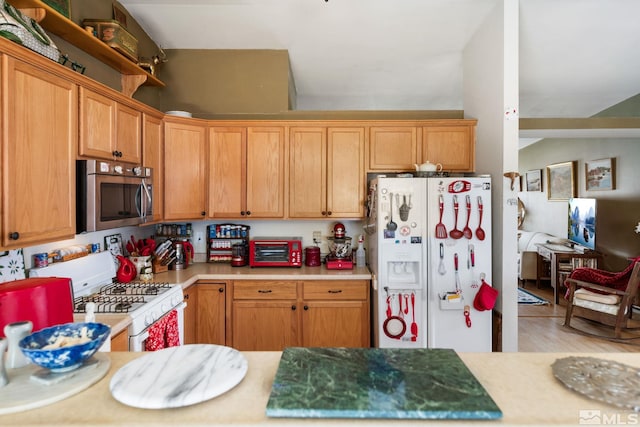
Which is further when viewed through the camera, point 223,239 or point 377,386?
point 223,239

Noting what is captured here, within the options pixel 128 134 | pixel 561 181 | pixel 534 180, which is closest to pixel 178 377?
pixel 128 134

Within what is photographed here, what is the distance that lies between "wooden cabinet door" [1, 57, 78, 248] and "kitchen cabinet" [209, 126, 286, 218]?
4.40 ft

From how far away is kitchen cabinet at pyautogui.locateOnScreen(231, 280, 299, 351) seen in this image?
2.87m

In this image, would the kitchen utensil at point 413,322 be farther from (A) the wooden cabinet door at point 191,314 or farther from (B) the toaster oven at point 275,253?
(A) the wooden cabinet door at point 191,314

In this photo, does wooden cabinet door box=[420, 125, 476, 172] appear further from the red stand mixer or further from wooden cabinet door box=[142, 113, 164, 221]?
wooden cabinet door box=[142, 113, 164, 221]

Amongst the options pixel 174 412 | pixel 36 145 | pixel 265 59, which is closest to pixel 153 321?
pixel 36 145

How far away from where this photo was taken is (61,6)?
192cm

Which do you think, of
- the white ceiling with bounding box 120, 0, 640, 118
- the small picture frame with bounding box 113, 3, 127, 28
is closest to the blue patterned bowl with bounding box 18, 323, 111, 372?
the small picture frame with bounding box 113, 3, 127, 28

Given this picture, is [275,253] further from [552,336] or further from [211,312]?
[552,336]

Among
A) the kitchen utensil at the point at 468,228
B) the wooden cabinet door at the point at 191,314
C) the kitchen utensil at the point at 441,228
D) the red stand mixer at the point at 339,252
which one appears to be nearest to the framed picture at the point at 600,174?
the kitchen utensil at the point at 468,228

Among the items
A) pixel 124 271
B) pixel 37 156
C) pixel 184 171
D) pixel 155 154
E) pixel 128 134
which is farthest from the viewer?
pixel 184 171

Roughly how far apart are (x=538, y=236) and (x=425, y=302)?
4.65 meters

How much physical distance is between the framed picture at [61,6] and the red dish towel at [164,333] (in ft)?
6.30

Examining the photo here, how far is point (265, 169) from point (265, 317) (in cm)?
134
